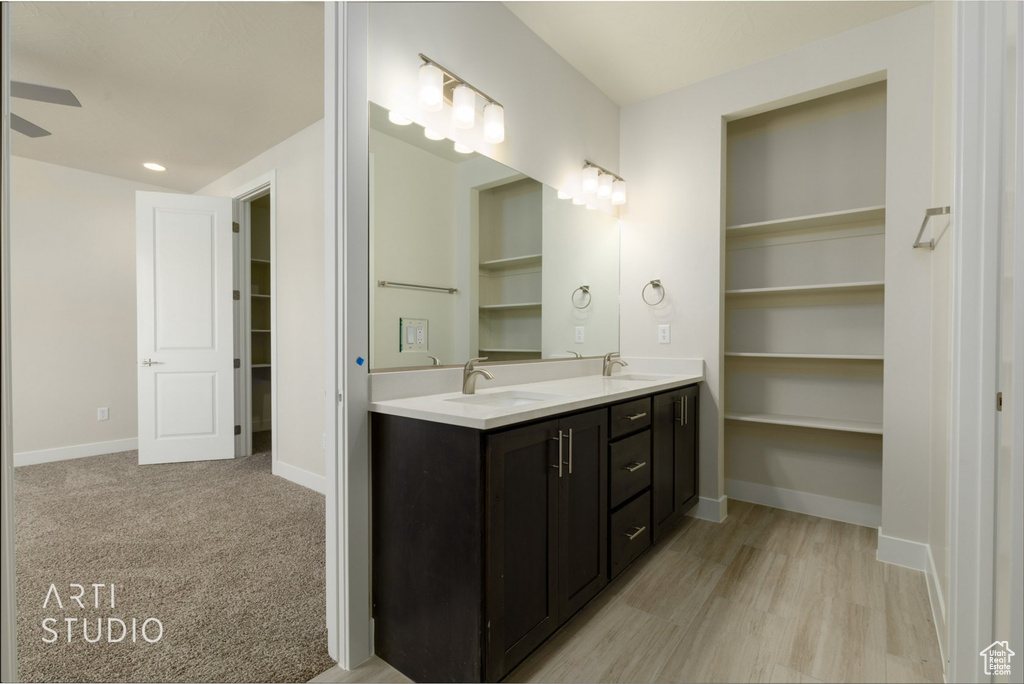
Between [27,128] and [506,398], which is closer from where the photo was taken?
[506,398]

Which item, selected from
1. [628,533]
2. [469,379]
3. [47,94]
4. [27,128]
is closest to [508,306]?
[469,379]

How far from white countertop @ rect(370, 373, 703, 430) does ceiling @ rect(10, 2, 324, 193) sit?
1.95 meters

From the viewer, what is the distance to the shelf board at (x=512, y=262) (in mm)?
2223

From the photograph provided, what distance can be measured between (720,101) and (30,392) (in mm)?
5686

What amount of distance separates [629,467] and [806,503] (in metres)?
1.62

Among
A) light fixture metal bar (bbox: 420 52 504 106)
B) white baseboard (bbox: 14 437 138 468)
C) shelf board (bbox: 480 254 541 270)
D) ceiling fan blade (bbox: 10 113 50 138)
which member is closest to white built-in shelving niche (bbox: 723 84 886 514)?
shelf board (bbox: 480 254 541 270)

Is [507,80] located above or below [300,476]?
above

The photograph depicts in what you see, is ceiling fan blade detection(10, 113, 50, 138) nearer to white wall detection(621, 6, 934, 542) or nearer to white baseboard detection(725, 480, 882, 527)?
white wall detection(621, 6, 934, 542)

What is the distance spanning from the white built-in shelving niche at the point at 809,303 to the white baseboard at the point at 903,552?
1.49 feet

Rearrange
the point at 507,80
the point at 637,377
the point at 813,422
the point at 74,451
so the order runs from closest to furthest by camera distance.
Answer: the point at 507,80 → the point at 813,422 → the point at 637,377 → the point at 74,451

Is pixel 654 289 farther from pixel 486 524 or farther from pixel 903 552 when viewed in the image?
pixel 486 524

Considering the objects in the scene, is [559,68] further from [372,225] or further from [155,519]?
[155,519]

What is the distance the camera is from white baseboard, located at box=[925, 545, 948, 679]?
1.55 m

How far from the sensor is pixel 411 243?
184 cm
